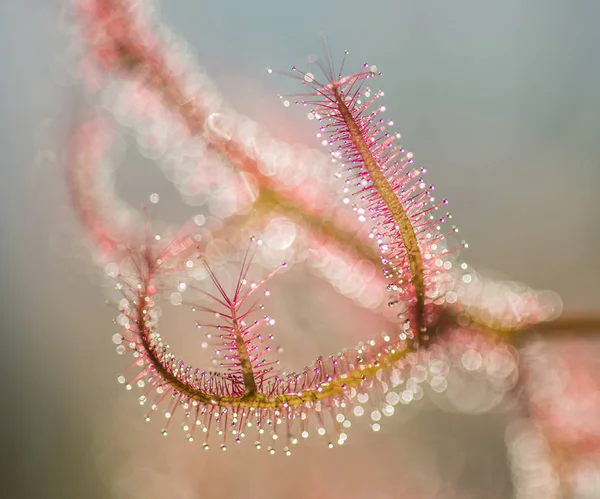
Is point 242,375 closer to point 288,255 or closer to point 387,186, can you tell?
point 387,186

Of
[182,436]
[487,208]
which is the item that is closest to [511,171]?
[487,208]

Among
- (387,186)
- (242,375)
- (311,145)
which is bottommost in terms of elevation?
(242,375)

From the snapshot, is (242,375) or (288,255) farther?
(288,255)

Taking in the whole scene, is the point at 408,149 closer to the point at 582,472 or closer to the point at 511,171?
the point at 511,171

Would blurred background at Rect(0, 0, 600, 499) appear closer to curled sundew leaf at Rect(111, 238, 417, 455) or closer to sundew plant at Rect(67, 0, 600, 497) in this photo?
sundew plant at Rect(67, 0, 600, 497)

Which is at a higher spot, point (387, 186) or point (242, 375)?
point (387, 186)

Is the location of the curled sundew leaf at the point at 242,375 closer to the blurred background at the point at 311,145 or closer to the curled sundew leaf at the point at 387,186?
the curled sundew leaf at the point at 387,186

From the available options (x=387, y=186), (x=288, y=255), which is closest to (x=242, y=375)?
(x=387, y=186)
